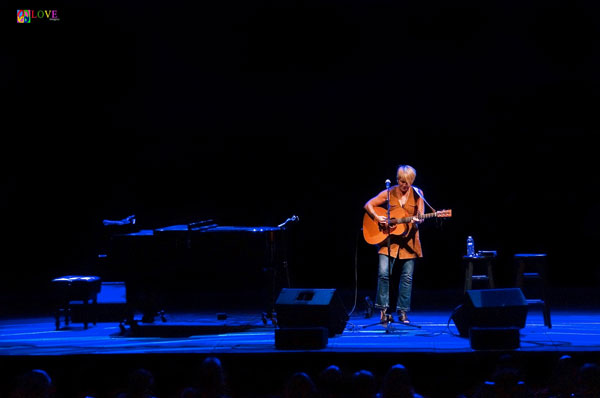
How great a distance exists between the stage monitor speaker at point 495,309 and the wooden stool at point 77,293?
12.4ft

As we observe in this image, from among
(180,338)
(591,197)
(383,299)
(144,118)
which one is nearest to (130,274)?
(180,338)

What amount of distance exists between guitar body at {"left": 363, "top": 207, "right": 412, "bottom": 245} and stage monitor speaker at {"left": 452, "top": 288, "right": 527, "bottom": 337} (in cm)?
110

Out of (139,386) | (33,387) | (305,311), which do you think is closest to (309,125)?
(305,311)

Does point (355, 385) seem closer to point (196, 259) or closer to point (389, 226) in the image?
point (389, 226)

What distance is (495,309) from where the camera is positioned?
19.9ft

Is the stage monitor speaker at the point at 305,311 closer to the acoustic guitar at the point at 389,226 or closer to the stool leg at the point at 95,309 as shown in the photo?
the acoustic guitar at the point at 389,226

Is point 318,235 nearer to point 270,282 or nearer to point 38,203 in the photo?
point 270,282

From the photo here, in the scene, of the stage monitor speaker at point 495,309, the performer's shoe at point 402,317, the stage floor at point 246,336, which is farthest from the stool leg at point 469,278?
the stage monitor speaker at point 495,309

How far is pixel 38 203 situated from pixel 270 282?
4190mm

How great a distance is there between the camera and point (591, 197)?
9.17 metres

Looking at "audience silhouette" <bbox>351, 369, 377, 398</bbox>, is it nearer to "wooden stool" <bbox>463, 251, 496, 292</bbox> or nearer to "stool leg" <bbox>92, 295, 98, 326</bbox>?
"wooden stool" <bbox>463, 251, 496, 292</bbox>

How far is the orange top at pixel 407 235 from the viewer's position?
7105 millimetres

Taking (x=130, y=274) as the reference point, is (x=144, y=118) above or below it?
above

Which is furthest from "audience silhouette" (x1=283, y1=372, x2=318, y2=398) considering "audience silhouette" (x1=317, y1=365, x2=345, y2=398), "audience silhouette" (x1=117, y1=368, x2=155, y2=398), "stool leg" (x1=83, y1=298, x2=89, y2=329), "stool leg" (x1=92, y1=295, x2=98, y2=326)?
"stool leg" (x1=92, y1=295, x2=98, y2=326)
